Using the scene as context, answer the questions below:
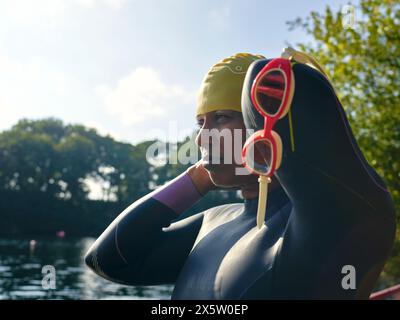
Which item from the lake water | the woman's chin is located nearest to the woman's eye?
the woman's chin

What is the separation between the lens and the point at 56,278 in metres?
36.9

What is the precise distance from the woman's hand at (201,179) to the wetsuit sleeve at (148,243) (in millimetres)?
23

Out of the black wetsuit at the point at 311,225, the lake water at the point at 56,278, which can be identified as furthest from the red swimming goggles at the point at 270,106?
the lake water at the point at 56,278

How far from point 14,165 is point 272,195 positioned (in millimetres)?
67643

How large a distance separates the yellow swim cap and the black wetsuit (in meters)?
0.42

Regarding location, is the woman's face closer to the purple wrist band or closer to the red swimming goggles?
the purple wrist band

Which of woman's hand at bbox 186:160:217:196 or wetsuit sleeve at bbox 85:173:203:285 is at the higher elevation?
woman's hand at bbox 186:160:217:196

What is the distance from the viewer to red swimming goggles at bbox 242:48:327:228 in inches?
59.7

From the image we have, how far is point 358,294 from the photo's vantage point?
5.89 ft

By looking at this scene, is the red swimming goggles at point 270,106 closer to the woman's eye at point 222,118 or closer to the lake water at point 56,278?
the woman's eye at point 222,118

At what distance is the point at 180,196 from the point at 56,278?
36508mm

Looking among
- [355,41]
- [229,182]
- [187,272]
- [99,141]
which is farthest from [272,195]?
[99,141]

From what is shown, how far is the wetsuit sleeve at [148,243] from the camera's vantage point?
2.49 metres
